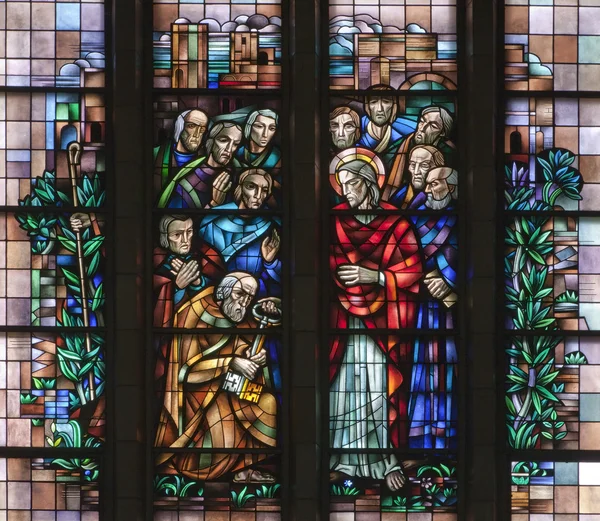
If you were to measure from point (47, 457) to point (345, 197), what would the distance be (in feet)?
12.8

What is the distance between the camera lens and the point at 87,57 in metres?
8.84

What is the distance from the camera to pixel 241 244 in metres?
8.73

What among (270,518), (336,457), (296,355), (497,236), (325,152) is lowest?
(270,518)

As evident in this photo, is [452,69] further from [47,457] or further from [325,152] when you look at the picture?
[47,457]

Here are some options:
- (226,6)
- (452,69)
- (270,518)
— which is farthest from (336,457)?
(226,6)

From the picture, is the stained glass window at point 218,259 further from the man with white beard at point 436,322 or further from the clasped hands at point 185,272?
the man with white beard at point 436,322

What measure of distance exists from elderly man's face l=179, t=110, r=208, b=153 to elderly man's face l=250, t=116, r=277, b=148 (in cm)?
49

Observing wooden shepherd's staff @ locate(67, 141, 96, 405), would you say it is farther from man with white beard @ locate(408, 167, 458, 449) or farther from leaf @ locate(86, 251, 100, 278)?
man with white beard @ locate(408, 167, 458, 449)

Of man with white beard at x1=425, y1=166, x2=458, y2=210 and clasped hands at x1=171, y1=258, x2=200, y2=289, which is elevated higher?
man with white beard at x1=425, y1=166, x2=458, y2=210

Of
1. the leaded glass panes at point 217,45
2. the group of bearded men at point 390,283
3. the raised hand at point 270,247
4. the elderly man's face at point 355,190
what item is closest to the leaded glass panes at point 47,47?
the leaded glass panes at point 217,45

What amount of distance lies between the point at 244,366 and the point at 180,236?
1443 mm

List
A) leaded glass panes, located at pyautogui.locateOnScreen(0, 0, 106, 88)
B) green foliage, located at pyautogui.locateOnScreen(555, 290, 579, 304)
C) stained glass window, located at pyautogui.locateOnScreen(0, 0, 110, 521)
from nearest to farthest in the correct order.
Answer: stained glass window, located at pyautogui.locateOnScreen(0, 0, 110, 521), green foliage, located at pyautogui.locateOnScreen(555, 290, 579, 304), leaded glass panes, located at pyautogui.locateOnScreen(0, 0, 106, 88)

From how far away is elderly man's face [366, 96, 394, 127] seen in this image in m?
8.82

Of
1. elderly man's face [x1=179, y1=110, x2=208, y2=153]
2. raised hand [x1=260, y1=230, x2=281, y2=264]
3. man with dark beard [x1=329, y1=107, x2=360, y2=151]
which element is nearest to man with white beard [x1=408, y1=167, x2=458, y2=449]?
man with dark beard [x1=329, y1=107, x2=360, y2=151]
